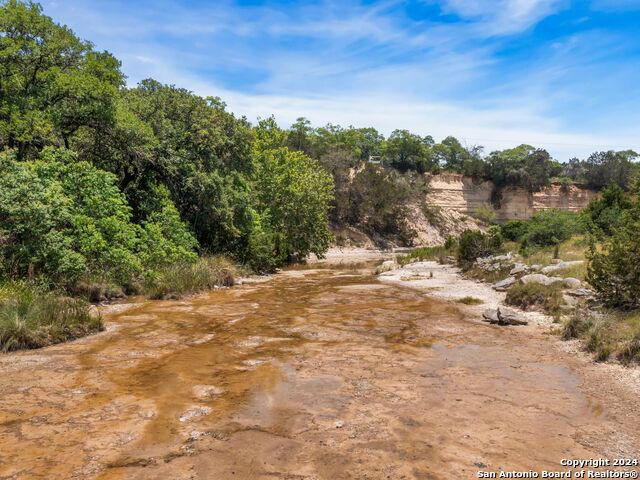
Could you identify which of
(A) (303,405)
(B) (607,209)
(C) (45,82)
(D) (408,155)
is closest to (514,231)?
(B) (607,209)

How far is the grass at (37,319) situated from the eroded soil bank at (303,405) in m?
0.42

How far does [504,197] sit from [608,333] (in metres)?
62.6

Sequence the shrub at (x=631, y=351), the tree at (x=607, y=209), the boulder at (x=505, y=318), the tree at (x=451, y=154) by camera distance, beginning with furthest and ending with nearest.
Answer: the tree at (x=451, y=154), the tree at (x=607, y=209), the boulder at (x=505, y=318), the shrub at (x=631, y=351)

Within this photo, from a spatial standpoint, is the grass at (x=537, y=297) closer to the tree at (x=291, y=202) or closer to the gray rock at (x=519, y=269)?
the gray rock at (x=519, y=269)

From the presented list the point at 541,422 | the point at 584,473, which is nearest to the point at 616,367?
the point at 541,422

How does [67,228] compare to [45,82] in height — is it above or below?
below

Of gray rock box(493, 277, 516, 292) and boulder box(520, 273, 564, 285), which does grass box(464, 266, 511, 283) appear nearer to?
Result: gray rock box(493, 277, 516, 292)

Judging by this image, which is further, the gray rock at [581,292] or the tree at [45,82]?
the tree at [45,82]

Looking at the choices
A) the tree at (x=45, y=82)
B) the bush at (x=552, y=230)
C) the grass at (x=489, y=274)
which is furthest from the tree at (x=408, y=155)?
the tree at (x=45, y=82)

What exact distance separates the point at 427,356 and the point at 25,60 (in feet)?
53.4

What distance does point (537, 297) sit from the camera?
45.5 ft

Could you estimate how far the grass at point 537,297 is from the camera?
42.2ft

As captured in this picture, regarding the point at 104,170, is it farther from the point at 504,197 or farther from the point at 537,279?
the point at 504,197

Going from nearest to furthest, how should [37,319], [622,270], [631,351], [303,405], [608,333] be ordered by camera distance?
[303,405] → [631,351] → [608,333] → [37,319] → [622,270]
